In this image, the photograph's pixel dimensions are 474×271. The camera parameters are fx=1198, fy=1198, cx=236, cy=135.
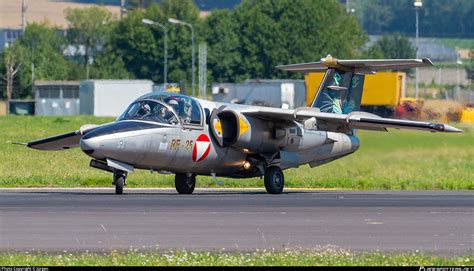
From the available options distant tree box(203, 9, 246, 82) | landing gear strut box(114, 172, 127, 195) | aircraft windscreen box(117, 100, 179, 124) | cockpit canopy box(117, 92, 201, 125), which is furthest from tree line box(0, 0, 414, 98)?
landing gear strut box(114, 172, 127, 195)

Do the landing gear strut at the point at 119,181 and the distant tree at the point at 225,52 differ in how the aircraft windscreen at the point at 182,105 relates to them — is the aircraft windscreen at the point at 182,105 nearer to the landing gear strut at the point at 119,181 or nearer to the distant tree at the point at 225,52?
the landing gear strut at the point at 119,181

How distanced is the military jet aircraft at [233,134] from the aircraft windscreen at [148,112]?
0.02 metres

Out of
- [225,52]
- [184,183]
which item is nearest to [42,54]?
[225,52]

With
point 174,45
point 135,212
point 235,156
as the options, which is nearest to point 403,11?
point 174,45

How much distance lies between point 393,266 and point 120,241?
429cm

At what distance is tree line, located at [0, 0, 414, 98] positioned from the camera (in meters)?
113

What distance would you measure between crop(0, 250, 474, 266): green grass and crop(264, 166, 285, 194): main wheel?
1344 centimetres

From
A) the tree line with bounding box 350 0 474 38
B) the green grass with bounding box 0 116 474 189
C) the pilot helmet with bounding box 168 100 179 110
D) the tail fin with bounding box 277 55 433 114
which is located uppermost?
the tree line with bounding box 350 0 474 38

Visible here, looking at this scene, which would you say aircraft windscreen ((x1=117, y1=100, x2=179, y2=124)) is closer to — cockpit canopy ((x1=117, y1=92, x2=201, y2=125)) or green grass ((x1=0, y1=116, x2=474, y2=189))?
cockpit canopy ((x1=117, y1=92, x2=201, y2=125))

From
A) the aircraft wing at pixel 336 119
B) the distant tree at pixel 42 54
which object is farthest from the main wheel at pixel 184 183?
the distant tree at pixel 42 54

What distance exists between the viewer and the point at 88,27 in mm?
141500

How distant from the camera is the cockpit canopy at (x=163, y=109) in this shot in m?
27.1

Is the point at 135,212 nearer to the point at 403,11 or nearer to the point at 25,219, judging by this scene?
the point at 25,219

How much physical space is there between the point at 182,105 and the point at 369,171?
8.03 meters
